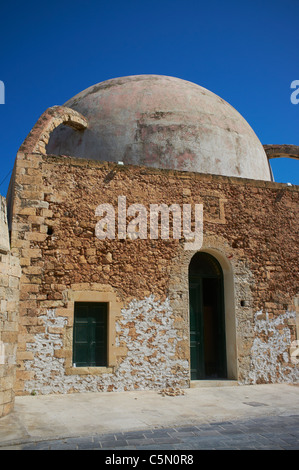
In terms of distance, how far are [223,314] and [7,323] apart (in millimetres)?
4567

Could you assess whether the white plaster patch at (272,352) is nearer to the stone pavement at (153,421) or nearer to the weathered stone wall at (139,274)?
the weathered stone wall at (139,274)

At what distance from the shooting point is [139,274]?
301 inches

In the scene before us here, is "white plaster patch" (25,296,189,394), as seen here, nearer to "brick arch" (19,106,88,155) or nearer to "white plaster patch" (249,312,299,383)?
"white plaster patch" (249,312,299,383)

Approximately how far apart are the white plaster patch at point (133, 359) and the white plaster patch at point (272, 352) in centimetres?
156

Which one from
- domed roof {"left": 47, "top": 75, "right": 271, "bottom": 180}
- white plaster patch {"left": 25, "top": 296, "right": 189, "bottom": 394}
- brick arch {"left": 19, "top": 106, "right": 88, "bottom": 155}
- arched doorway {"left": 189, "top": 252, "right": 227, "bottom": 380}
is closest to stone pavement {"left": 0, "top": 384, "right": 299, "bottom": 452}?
white plaster patch {"left": 25, "top": 296, "right": 189, "bottom": 394}

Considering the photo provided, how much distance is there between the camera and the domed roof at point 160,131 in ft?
29.4

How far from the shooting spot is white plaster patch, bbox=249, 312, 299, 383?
816cm

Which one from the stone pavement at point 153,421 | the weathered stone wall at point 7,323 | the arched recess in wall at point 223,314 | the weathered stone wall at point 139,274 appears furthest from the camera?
the arched recess in wall at point 223,314

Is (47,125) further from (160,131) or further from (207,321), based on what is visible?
(207,321)

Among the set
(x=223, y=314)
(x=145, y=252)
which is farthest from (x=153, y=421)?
(x=223, y=314)

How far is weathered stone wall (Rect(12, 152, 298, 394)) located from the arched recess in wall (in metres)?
0.04

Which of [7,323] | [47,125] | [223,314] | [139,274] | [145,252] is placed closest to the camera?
[7,323]

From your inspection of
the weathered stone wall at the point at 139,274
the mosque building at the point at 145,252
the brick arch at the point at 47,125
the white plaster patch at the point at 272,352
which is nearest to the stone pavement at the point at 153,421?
Result: the weathered stone wall at the point at 139,274

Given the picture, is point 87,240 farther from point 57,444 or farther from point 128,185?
point 57,444
